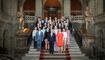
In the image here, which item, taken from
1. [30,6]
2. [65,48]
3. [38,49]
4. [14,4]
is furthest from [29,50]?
[30,6]

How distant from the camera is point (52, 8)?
44.2 meters

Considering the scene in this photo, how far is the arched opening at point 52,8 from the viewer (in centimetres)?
4419

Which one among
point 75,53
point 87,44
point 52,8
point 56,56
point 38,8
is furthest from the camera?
point 52,8

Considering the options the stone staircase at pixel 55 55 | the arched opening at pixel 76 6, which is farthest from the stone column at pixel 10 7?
the stone staircase at pixel 55 55

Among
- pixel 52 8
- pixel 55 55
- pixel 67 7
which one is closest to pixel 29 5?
pixel 52 8

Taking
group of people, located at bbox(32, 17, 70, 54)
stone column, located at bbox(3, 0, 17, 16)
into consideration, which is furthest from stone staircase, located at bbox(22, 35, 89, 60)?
stone column, located at bbox(3, 0, 17, 16)

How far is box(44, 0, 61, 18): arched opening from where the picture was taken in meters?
44.2

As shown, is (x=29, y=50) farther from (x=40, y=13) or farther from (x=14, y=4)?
(x=40, y=13)

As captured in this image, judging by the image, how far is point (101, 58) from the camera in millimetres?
23047

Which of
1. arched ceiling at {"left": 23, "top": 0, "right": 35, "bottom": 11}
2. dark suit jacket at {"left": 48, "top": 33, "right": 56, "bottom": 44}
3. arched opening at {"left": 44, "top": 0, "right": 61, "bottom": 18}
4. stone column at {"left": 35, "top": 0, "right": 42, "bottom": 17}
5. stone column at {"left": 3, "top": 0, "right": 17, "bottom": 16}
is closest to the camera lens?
dark suit jacket at {"left": 48, "top": 33, "right": 56, "bottom": 44}

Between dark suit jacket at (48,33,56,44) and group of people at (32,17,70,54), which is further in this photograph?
group of people at (32,17,70,54)

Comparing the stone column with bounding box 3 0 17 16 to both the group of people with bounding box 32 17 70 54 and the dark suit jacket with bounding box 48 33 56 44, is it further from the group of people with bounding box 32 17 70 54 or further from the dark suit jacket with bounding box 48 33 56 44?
the dark suit jacket with bounding box 48 33 56 44

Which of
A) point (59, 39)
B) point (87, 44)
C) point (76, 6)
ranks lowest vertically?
point (87, 44)

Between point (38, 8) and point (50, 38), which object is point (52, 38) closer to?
point (50, 38)
